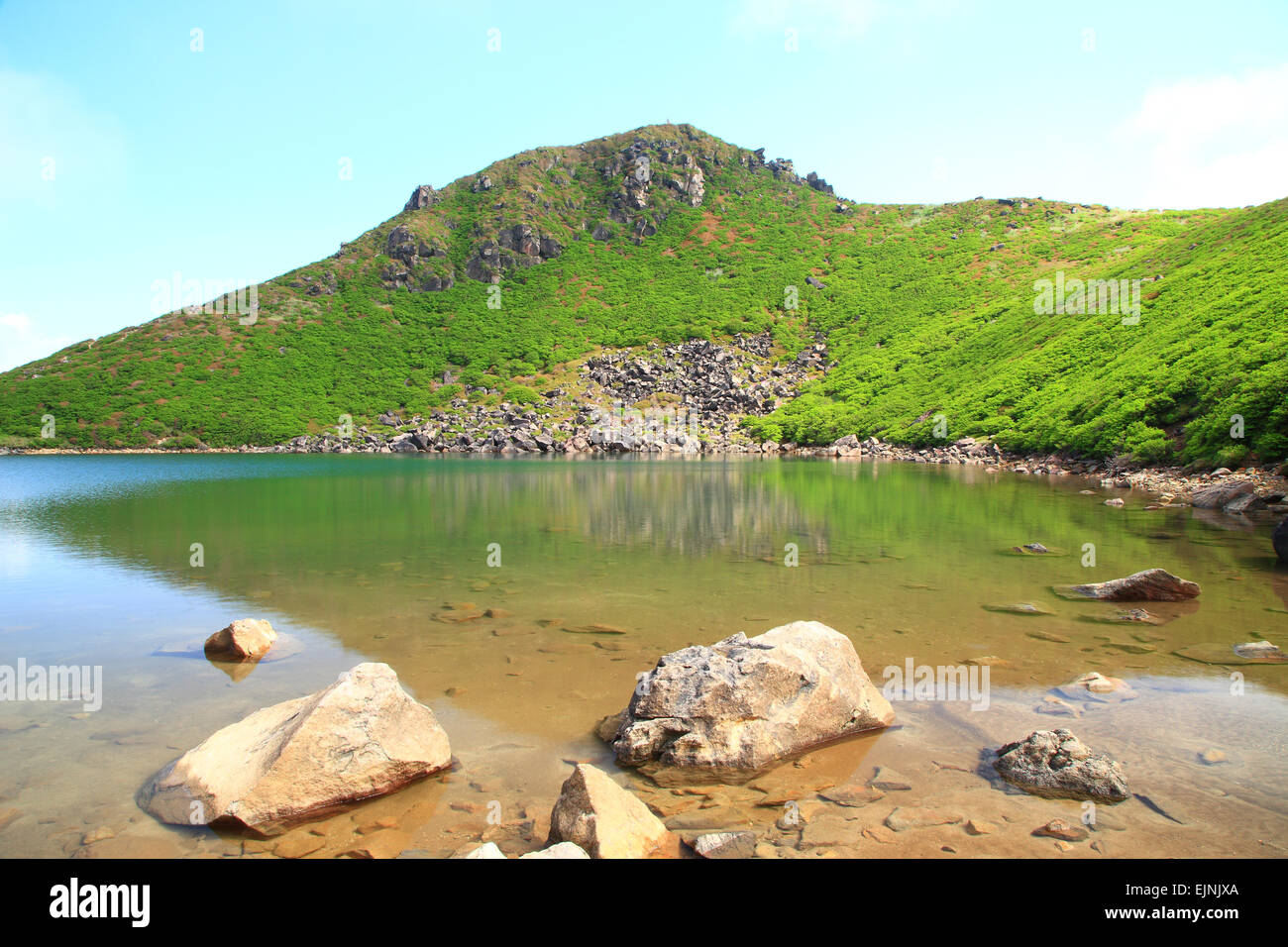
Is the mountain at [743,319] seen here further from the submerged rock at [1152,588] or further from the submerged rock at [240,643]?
the submerged rock at [240,643]

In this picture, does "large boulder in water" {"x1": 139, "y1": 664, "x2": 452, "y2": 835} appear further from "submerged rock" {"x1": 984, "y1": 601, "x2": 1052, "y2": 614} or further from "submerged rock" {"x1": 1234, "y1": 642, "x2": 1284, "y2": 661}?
"submerged rock" {"x1": 1234, "y1": 642, "x2": 1284, "y2": 661}

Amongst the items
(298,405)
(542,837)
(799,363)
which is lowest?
(542,837)

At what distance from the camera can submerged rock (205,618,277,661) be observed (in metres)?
10.3

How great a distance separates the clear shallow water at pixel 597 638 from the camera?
19.2 feet

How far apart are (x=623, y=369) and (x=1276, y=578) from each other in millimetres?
101463

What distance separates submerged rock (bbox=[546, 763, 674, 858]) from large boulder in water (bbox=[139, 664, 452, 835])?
1.98 metres

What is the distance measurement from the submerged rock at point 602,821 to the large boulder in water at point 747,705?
1.46 m

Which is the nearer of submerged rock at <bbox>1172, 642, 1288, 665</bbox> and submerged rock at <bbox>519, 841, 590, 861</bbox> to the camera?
submerged rock at <bbox>519, 841, 590, 861</bbox>

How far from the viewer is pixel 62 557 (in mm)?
18781

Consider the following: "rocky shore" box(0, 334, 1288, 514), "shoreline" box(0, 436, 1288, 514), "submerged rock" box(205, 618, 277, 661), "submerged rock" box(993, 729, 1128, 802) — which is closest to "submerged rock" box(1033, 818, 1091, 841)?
"submerged rock" box(993, 729, 1128, 802)

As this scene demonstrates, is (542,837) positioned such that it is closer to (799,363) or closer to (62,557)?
(62,557)

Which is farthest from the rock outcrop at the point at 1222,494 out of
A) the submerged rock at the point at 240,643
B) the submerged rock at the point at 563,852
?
the submerged rock at the point at 240,643

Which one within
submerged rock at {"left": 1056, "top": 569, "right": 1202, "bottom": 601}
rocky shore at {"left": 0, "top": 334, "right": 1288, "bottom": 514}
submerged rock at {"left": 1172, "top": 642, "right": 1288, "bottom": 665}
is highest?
rocky shore at {"left": 0, "top": 334, "right": 1288, "bottom": 514}

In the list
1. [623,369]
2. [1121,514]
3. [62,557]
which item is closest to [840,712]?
[62,557]
